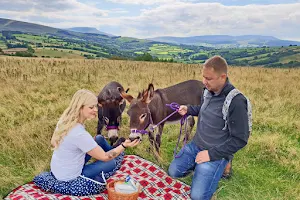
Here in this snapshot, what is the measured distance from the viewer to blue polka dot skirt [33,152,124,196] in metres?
4.29

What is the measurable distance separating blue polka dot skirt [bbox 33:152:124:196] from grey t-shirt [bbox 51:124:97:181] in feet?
0.25

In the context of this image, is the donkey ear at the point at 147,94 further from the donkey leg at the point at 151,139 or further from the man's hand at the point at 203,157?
the man's hand at the point at 203,157

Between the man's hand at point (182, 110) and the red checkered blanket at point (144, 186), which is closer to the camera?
the red checkered blanket at point (144, 186)

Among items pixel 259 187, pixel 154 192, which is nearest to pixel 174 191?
pixel 154 192

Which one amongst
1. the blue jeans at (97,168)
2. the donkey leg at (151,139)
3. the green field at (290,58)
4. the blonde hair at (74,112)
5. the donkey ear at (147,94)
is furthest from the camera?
the green field at (290,58)

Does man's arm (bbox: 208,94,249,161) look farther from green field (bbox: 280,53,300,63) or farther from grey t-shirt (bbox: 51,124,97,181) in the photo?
green field (bbox: 280,53,300,63)

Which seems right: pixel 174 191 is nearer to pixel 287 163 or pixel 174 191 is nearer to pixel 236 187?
pixel 236 187

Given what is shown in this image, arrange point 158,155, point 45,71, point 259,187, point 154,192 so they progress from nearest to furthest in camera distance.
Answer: point 154,192 → point 259,187 → point 158,155 → point 45,71

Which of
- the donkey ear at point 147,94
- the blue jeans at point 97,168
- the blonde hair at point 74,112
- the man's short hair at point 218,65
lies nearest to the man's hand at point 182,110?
the donkey ear at point 147,94

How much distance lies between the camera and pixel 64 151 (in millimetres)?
4195

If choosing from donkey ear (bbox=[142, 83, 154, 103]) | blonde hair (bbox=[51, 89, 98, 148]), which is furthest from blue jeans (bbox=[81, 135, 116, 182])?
donkey ear (bbox=[142, 83, 154, 103])

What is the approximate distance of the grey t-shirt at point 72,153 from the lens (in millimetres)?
4078

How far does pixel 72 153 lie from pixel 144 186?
4.60ft

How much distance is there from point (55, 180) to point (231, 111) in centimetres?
278
